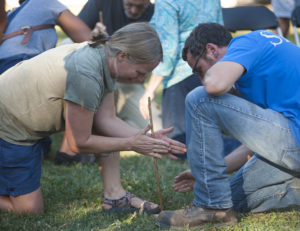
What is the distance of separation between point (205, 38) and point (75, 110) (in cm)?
94

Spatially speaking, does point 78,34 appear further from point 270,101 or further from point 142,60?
point 270,101

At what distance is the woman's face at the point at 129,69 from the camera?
2934 millimetres

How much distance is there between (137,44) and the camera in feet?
9.45

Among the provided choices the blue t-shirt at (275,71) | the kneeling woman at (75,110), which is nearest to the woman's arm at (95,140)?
the kneeling woman at (75,110)

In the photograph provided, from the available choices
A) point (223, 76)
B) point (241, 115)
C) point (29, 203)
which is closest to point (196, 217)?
point (241, 115)

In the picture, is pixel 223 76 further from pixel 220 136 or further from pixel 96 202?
pixel 96 202

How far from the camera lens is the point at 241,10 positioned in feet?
19.2

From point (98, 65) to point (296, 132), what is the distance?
1.25 m

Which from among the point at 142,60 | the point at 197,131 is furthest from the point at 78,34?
the point at 197,131

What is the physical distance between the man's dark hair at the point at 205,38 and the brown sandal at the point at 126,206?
112 centimetres

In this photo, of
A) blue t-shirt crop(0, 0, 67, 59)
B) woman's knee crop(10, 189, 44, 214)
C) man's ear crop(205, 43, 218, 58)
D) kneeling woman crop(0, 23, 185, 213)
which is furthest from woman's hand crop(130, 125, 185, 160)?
blue t-shirt crop(0, 0, 67, 59)

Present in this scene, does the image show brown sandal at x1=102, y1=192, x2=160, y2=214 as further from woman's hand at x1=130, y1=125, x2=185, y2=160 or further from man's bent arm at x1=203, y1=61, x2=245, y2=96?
man's bent arm at x1=203, y1=61, x2=245, y2=96

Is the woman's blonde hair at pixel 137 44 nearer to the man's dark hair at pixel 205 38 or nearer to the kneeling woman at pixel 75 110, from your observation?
the kneeling woman at pixel 75 110

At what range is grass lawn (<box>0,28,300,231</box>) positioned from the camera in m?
3.05
